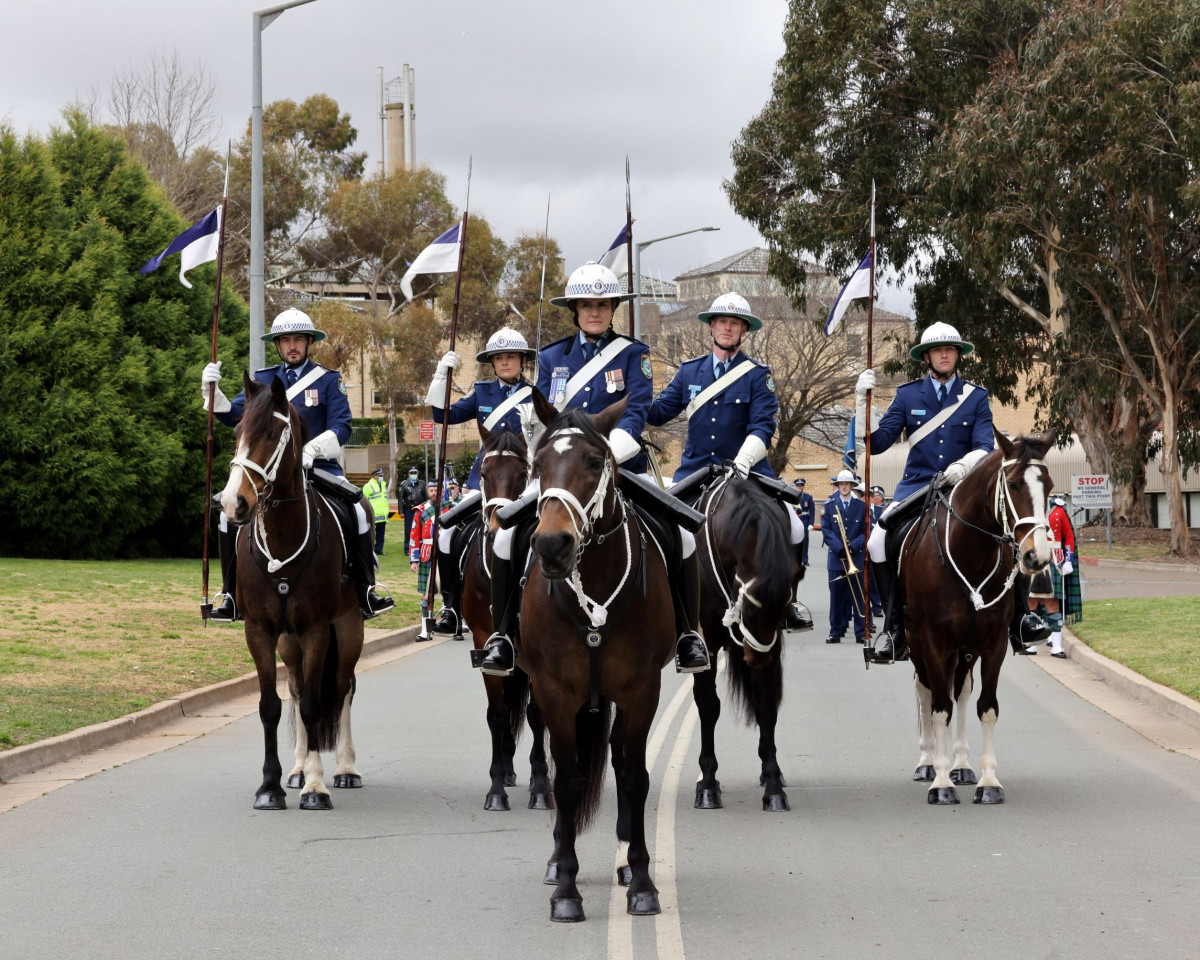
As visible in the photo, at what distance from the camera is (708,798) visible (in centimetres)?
912

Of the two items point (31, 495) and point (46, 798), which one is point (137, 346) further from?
point (46, 798)

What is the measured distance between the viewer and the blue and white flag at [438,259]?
11.8 meters

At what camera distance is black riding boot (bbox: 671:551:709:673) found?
756cm

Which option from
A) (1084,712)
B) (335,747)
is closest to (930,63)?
(1084,712)

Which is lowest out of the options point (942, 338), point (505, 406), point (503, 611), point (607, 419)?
point (503, 611)

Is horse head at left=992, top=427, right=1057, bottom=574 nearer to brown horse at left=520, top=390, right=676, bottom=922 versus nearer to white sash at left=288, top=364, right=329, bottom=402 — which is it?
brown horse at left=520, top=390, right=676, bottom=922

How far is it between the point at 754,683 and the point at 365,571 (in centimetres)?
283

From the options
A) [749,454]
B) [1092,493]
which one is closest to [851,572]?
[749,454]

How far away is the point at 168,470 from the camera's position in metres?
30.3

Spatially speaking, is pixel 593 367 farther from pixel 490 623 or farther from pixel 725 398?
pixel 725 398

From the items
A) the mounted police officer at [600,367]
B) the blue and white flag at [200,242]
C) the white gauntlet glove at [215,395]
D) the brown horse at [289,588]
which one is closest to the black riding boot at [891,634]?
the mounted police officer at [600,367]

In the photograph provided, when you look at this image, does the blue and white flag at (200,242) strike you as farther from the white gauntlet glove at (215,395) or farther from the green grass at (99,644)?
the green grass at (99,644)

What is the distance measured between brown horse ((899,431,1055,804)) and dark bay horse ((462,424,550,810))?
253 cm

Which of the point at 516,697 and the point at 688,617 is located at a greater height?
the point at 688,617
